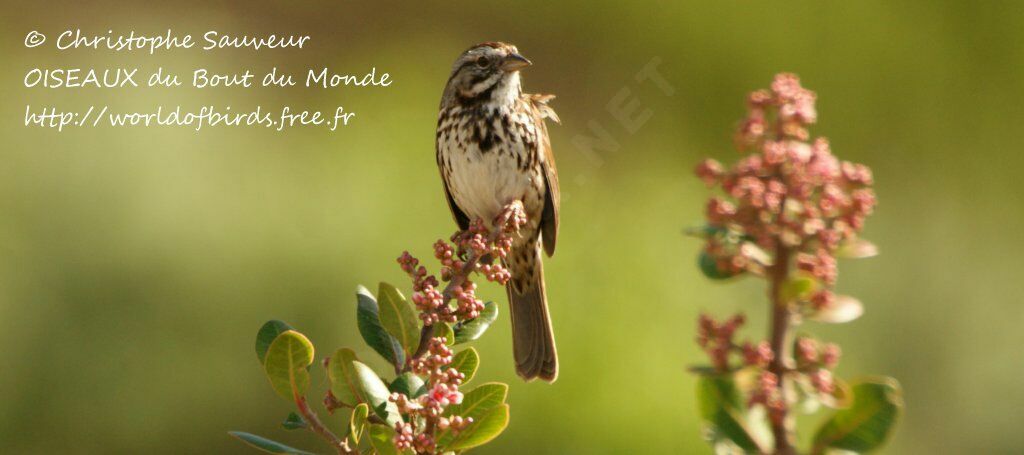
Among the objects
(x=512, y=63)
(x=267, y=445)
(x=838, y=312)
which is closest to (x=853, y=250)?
(x=838, y=312)

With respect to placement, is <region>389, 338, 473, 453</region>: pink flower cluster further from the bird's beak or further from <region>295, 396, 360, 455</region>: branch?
the bird's beak

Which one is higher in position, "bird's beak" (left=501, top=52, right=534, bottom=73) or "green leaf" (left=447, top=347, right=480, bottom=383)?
"bird's beak" (left=501, top=52, right=534, bottom=73)

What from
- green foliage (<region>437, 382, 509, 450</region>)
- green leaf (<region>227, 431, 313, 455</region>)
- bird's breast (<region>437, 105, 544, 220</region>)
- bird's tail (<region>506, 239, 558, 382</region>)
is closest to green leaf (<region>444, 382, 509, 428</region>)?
green foliage (<region>437, 382, 509, 450</region>)

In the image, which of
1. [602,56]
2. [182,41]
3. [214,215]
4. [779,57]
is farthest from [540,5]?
[214,215]

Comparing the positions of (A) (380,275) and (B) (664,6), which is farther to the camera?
(B) (664,6)

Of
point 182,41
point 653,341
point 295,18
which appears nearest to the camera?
point 653,341

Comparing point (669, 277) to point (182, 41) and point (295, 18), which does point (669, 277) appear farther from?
point (295, 18)
